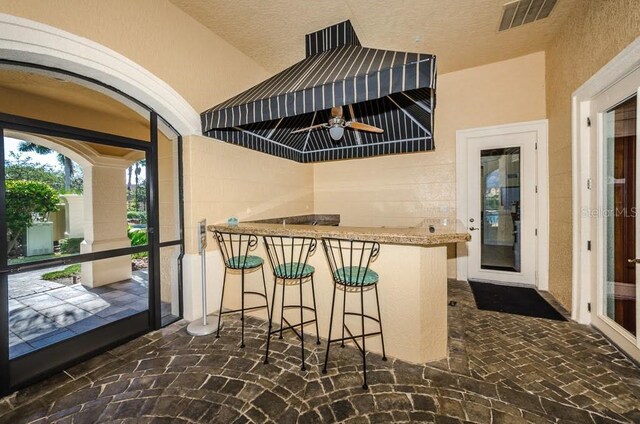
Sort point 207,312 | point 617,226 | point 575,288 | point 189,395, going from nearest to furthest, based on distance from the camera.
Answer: point 189,395
point 617,226
point 575,288
point 207,312

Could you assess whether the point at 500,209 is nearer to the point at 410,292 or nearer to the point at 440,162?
the point at 440,162

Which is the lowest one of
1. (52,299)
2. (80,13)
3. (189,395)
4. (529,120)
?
(189,395)

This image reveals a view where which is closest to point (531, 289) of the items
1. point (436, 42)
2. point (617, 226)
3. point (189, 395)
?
point (617, 226)

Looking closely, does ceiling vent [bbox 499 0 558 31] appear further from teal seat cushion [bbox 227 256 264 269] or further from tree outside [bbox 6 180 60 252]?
tree outside [bbox 6 180 60 252]

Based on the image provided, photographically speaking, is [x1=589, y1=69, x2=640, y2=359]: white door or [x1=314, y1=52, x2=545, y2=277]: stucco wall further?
[x1=314, y1=52, x2=545, y2=277]: stucco wall

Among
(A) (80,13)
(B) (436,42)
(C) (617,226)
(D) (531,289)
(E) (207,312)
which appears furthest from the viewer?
(D) (531,289)

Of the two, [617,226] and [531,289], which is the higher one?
[617,226]

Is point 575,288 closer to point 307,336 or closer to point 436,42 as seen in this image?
point 307,336

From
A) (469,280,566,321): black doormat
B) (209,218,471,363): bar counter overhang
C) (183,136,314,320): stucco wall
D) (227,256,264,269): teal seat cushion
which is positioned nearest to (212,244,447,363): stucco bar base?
(209,218,471,363): bar counter overhang

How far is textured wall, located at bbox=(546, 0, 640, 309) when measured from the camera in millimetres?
2373

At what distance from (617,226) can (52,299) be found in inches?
266

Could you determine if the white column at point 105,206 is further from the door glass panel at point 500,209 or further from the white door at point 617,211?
the door glass panel at point 500,209

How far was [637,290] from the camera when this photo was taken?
89.9 inches

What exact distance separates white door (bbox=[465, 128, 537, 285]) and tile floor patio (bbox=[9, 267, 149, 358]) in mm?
5106
